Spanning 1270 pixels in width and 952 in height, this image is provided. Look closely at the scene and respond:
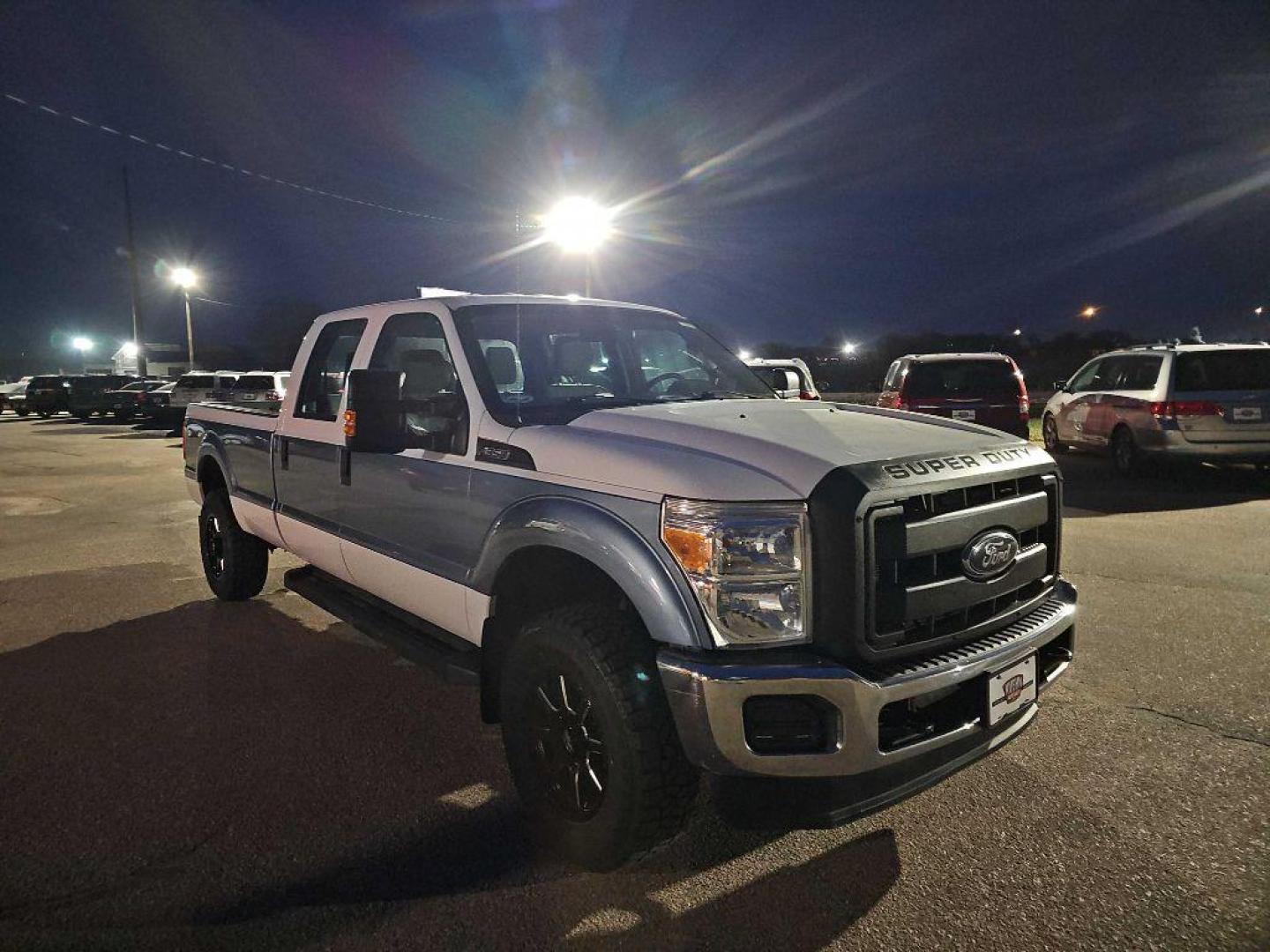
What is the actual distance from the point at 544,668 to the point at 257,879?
43.3 inches

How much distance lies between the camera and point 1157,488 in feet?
34.0

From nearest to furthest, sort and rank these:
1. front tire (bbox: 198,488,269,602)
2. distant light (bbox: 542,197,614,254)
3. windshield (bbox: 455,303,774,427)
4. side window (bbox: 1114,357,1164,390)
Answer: windshield (bbox: 455,303,774,427) → front tire (bbox: 198,488,269,602) → side window (bbox: 1114,357,1164,390) → distant light (bbox: 542,197,614,254)

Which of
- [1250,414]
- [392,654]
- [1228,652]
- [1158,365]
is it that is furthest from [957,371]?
[392,654]

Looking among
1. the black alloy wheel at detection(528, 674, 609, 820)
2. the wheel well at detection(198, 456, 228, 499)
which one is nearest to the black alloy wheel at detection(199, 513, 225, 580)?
the wheel well at detection(198, 456, 228, 499)

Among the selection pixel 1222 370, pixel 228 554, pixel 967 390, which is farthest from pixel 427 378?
pixel 1222 370

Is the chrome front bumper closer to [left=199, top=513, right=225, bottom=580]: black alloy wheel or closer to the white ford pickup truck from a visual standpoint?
the white ford pickup truck

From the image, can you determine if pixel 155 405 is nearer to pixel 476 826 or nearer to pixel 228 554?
pixel 228 554

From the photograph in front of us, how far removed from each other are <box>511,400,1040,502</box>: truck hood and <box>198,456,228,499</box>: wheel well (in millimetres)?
3796

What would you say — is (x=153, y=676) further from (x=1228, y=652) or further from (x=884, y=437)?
(x=1228, y=652)

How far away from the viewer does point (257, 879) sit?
2598 millimetres

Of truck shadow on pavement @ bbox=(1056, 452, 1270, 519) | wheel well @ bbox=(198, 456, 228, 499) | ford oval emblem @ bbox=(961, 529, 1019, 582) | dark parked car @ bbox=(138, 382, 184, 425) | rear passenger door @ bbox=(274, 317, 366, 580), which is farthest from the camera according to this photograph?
dark parked car @ bbox=(138, 382, 184, 425)

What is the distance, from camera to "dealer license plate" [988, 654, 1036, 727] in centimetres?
251

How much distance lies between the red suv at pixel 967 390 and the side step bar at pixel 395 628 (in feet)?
27.2

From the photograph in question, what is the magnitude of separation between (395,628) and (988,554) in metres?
2.46
